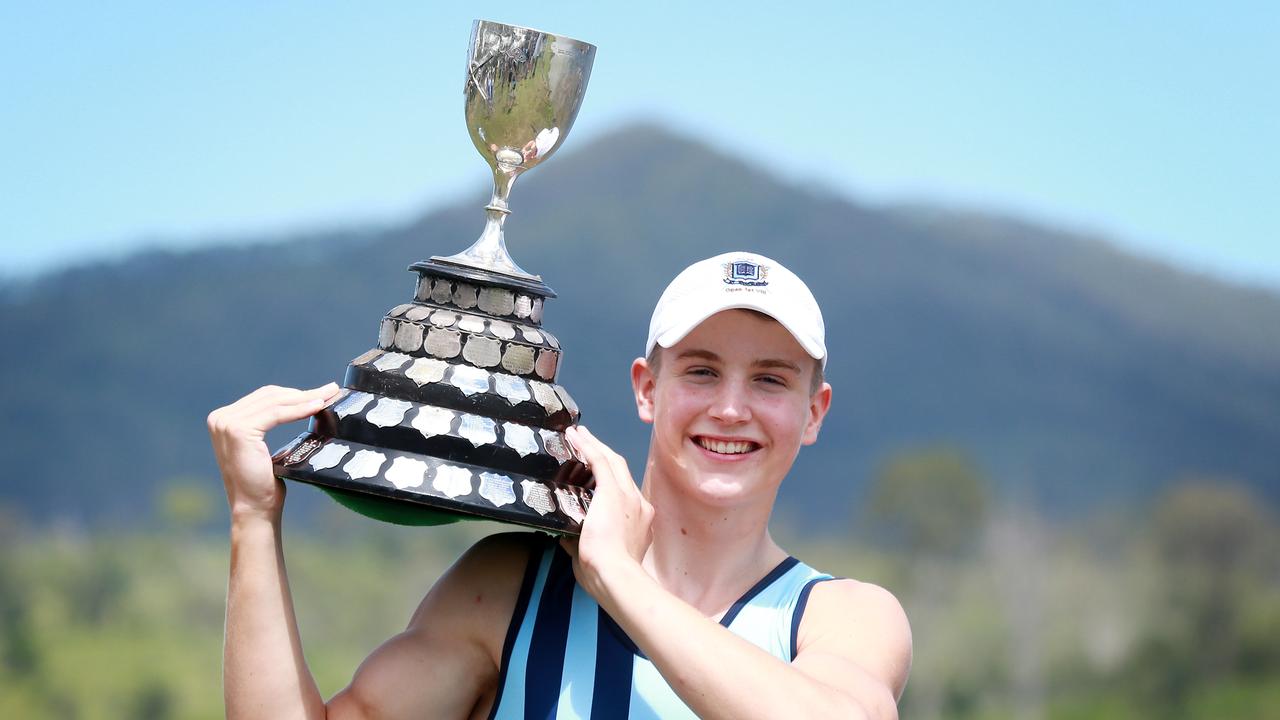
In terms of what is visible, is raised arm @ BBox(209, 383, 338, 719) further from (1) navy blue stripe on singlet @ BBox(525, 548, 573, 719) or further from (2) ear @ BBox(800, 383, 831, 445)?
(2) ear @ BBox(800, 383, 831, 445)

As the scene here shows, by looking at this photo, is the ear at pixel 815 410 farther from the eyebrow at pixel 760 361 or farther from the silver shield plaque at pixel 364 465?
the silver shield plaque at pixel 364 465

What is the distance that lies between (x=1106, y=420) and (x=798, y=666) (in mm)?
88267

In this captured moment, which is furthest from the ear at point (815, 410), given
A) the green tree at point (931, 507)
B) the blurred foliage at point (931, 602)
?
the green tree at point (931, 507)

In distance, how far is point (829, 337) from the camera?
8531 cm

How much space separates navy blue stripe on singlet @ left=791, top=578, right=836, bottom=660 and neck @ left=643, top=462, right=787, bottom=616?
11 cm

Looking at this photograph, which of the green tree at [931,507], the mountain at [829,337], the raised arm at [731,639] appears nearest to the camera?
the raised arm at [731,639]

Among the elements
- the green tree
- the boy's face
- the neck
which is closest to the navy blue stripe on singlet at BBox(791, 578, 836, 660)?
the neck

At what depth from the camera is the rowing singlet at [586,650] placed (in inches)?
121

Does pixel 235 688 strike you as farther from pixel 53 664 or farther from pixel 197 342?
pixel 197 342

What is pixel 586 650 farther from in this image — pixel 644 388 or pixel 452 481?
pixel 644 388

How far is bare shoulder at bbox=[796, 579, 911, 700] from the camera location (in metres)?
3.00


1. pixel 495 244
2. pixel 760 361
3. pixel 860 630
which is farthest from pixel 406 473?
pixel 860 630

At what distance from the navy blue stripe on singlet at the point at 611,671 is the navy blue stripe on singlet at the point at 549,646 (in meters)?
0.07

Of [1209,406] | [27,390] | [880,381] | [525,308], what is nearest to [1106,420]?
[1209,406]
